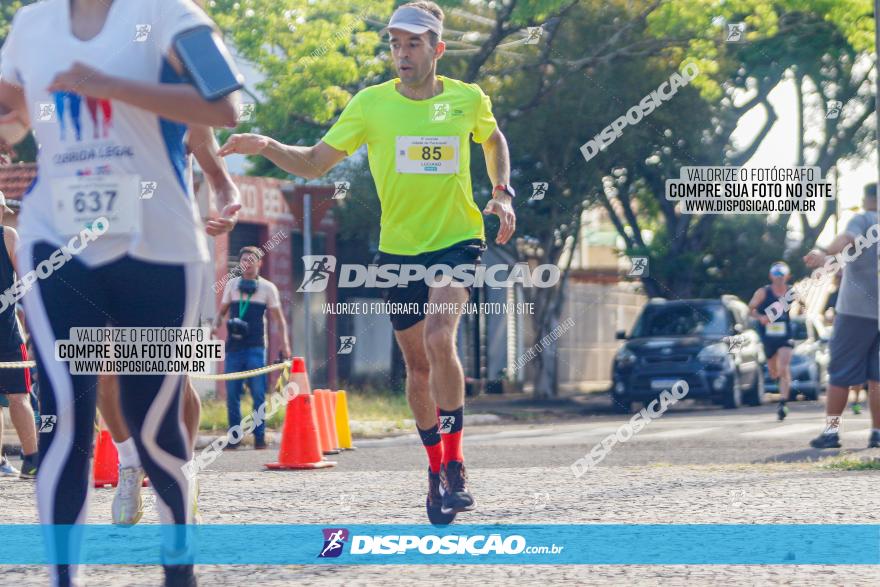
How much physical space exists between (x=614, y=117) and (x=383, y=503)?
19523mm

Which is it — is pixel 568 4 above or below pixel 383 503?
above

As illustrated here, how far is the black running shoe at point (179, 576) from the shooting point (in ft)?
13.3

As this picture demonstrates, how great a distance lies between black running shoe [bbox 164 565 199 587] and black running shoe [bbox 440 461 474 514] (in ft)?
7.16

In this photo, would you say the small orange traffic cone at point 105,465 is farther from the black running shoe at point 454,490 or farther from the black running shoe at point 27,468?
the black running shoe at point 454,490

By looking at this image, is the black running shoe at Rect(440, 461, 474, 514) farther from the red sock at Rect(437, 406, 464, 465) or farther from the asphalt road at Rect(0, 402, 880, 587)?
the asphalt road at Rect(0, 402, 880, 587)

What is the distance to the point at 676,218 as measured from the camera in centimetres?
3216

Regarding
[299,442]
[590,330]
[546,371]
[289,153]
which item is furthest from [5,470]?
[590,330]

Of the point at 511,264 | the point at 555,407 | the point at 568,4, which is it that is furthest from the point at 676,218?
the point at 568,4

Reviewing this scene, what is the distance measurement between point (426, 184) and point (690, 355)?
52.5 feet

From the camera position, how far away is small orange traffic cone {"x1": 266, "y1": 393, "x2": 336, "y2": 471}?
439 inches

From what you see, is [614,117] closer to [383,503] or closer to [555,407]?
[555,407]

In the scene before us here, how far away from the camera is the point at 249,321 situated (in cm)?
1422

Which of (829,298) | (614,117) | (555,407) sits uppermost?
(614,117)

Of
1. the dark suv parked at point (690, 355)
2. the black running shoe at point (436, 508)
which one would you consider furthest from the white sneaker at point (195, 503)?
the dark suv parked at point (690, 355)
